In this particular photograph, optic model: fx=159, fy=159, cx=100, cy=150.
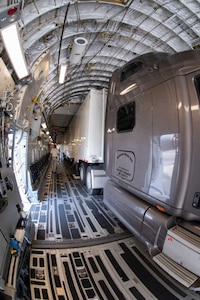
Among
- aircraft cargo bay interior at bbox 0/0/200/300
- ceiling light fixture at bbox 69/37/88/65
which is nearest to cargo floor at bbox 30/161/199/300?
aircraft cargo bay interior at bbox 0/0/200/300

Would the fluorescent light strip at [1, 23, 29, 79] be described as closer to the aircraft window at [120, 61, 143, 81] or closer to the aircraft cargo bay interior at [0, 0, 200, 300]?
the aircraft cargo bay interior at [0, 0, 200, 300]

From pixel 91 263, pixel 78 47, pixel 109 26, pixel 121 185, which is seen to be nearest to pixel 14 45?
pixel 78 47

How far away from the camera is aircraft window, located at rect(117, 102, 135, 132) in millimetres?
2791

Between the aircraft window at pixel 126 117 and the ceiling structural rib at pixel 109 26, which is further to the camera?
the ceiling structural rib at pixel 109 26

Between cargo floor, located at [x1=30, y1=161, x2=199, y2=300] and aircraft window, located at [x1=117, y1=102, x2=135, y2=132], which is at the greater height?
aircraft window, located at [x1=117, y1=102, x2=135, y2=132]

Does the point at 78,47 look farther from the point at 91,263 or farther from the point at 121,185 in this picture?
the point at 91,263

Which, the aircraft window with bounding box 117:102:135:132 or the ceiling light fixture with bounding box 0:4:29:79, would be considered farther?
the aircraft window with bounding box 117:102:135:132

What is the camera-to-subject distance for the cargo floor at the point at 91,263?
1935 mm

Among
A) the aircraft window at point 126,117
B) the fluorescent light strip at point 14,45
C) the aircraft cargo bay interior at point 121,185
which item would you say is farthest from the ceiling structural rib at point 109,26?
the aircraft window at point 126,117

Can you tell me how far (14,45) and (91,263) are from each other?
342 cm

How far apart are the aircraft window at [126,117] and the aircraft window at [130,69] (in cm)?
64

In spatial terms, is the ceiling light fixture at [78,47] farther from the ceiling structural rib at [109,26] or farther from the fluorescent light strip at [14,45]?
the fluorescent light strip at [14,45]

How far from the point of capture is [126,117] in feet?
9.85

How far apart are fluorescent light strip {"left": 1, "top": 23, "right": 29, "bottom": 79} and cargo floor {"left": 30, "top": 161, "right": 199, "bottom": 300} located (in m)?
3.13
